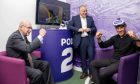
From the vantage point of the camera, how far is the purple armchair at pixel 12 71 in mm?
2521

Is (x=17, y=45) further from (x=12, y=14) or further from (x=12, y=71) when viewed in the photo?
(x=12, y=14)

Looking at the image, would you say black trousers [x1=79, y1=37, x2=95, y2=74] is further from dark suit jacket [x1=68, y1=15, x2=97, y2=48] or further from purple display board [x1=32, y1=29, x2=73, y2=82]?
purple display board [x1=32, y1=29, x2=73, y2=82]

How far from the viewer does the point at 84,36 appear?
4.15 m

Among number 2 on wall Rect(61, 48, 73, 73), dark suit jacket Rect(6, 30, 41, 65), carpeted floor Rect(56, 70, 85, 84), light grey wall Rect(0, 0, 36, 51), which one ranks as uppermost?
light grey wall Rect(0, 0, 36, 51)

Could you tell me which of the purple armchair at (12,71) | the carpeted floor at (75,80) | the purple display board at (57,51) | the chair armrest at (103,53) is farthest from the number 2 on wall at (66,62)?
the purple armchair at (12,71)

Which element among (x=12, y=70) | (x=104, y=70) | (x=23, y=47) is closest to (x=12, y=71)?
(x=12, y=70)

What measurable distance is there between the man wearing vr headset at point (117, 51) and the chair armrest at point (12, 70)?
126cm

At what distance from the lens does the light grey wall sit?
11.5 ft

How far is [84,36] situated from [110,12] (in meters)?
0.74

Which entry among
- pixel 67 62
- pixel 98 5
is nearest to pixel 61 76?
pixel 67 62

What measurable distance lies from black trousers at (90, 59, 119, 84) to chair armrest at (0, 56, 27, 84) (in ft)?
4.07

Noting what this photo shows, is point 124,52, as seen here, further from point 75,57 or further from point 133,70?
point 75,57

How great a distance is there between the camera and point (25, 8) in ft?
13.0

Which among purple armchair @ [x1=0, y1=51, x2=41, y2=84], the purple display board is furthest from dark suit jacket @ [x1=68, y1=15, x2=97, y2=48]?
purple armchair @ [x1=0, y1=51, x2=41, y2=84]
